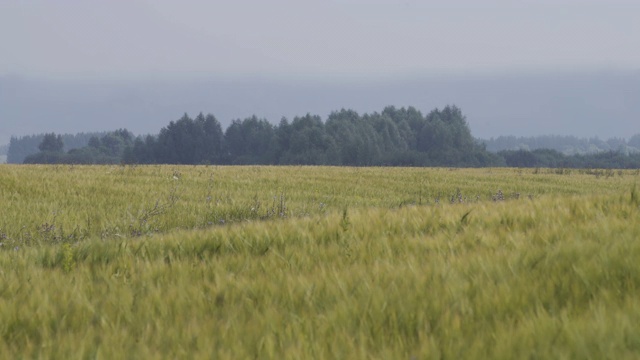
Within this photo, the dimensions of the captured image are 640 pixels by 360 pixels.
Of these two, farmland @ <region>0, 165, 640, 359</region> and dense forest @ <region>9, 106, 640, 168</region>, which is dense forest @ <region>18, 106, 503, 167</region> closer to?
dense forest @ <region>9, 106, 640, 168</region>

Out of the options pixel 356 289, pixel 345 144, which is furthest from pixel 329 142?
pixel 356 289

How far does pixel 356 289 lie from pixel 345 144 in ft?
399

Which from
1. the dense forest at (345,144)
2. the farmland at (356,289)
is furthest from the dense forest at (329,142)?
the farmland at (356,289)

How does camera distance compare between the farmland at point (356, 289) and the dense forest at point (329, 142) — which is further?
the dense forest at point (329, 142)

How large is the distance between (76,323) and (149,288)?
523 mm

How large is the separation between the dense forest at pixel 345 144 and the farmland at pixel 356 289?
112794 millimetres

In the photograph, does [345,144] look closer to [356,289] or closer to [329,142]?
[329,142]

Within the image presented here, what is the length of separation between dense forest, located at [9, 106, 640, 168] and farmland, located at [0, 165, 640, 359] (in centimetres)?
11279

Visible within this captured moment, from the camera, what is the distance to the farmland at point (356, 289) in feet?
7.53

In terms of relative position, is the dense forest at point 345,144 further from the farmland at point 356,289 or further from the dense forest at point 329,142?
the farmland at point 356,289

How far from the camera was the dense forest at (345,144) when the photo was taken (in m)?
124

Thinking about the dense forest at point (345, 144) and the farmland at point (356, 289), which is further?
the dense forest at point (345, 144)

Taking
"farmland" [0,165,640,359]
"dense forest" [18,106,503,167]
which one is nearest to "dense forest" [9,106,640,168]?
"dense forest" [18,106,503,167]

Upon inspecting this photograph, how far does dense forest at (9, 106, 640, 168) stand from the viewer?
123750 mm
